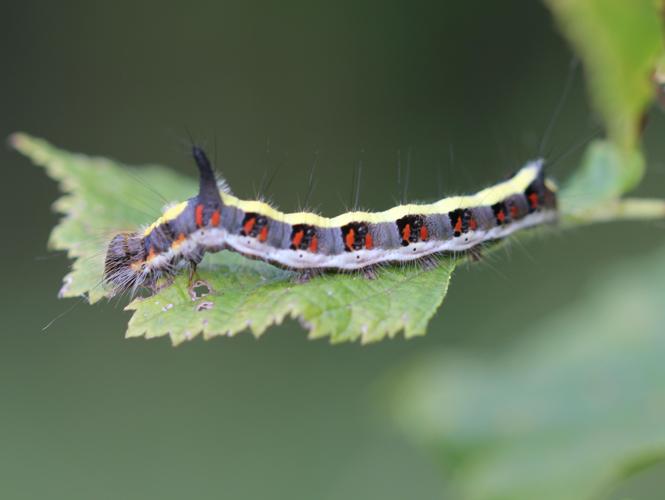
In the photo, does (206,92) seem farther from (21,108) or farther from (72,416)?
(72,416)

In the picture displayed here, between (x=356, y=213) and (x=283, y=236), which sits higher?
(x=356, y=213)

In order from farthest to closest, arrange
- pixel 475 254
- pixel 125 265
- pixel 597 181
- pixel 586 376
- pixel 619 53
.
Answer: pixel 586 376
pixel 597 181
pixel 475 254
pixel 125 265
pixel 619 53

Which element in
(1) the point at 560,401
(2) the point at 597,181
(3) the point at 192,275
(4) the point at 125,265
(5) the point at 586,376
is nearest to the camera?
(3) the point at 192,275

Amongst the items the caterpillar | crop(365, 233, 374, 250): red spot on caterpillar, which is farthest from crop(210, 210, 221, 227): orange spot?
crop(365, 233, 374, 250): red spot on caterpillar

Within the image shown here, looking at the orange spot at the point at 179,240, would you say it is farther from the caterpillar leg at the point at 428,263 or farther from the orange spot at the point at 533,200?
Answer: the orange spot at the point at 533,200

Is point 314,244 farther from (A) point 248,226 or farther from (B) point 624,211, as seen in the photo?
(B) point 624,211

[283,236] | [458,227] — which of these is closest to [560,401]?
[458,227]

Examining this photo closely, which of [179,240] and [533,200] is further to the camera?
[533,200]

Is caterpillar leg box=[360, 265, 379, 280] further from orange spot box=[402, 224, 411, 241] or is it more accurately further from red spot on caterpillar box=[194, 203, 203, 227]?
red spot on caterpillar box=[194, 203, 203, 227]
